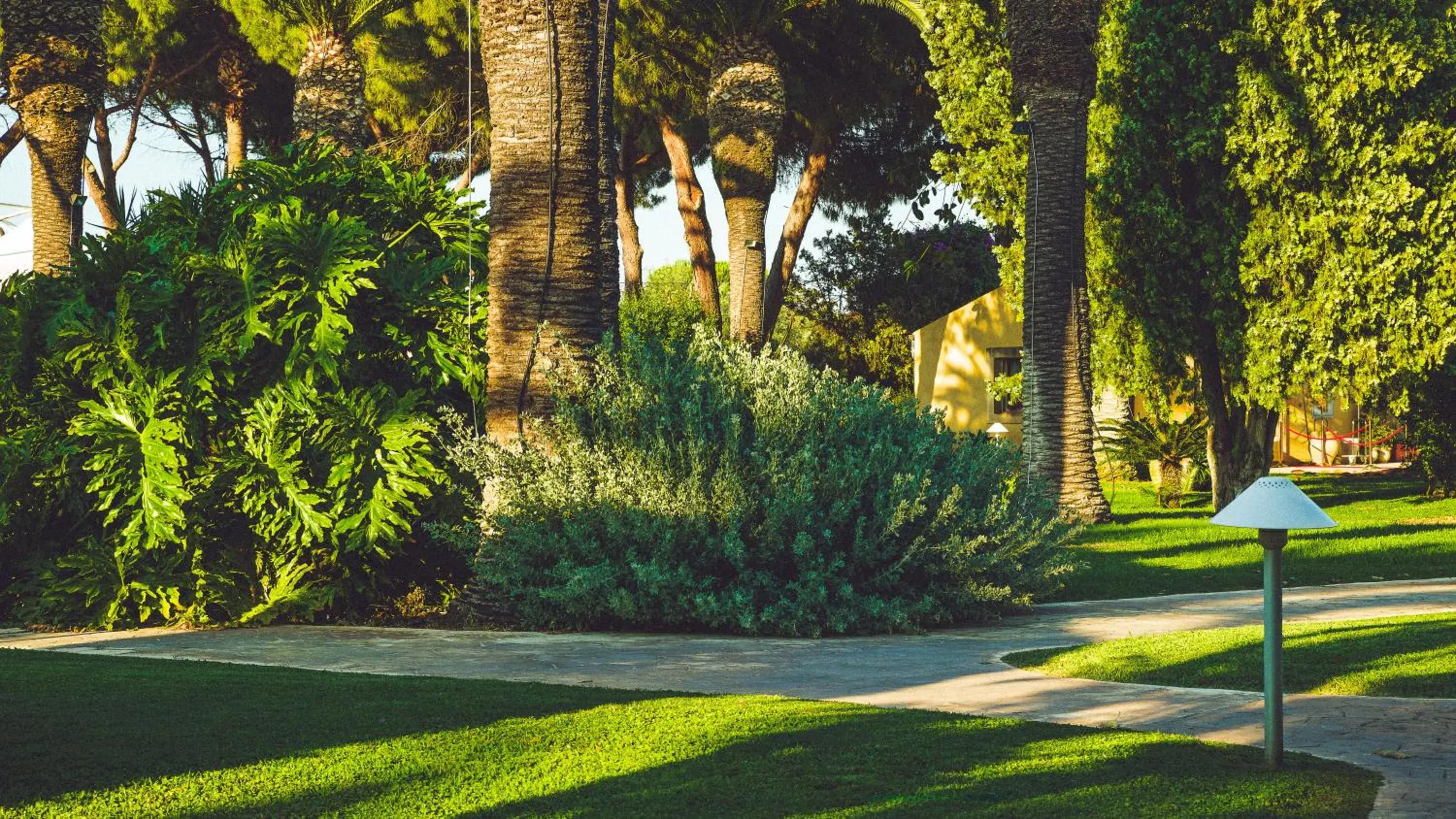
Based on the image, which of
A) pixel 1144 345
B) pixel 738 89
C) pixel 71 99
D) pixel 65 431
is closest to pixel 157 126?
pixel 738 89

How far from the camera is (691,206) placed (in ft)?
107

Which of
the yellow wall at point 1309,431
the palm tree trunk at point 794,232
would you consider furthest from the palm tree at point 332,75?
the yellow wall at point 1309,431

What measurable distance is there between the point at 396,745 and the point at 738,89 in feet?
72.2

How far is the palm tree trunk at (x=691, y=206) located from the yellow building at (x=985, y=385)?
8.90 metres

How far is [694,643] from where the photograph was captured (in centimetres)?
979

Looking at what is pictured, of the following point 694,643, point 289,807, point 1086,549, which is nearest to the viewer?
point 289,807

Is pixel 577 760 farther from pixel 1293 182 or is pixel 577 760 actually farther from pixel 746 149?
pixel 746 149

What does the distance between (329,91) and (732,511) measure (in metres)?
16.2

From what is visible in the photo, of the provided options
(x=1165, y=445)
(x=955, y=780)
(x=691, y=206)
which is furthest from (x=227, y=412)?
(x=691, y=206)

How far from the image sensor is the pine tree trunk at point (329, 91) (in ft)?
78.5

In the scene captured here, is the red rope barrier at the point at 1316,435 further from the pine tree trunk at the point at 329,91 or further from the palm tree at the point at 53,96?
the palm tree at the point at 53,96

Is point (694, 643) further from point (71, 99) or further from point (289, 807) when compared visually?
point (71, 99)

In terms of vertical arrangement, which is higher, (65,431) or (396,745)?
(65,431)

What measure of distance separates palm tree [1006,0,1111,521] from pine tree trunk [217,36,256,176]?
1903cm
